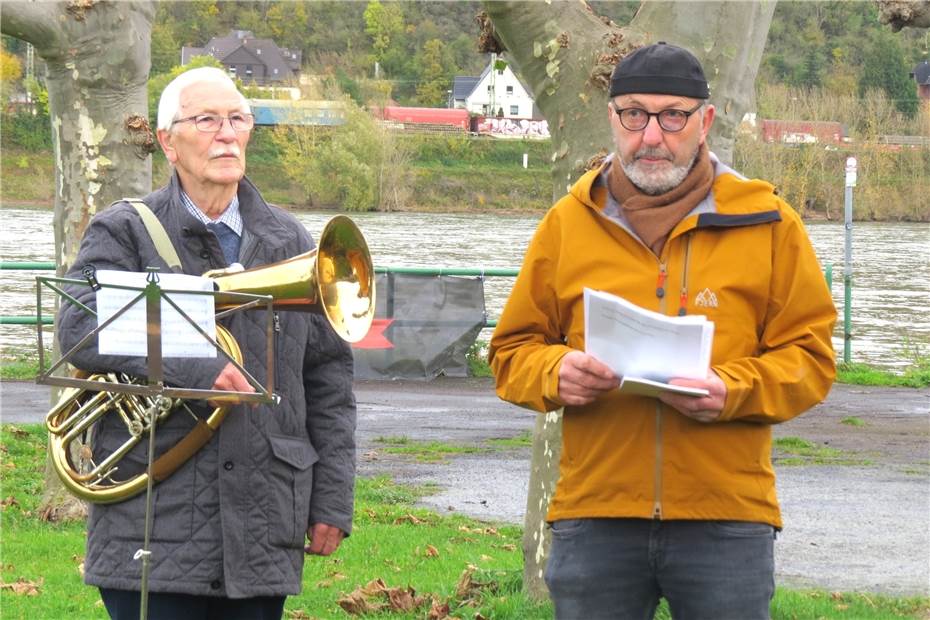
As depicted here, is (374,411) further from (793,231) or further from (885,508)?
(793,231)

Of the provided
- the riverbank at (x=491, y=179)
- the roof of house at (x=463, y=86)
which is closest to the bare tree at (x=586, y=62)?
the riverbank at (x=491, y=179)

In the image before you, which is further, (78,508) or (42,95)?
(42,95)

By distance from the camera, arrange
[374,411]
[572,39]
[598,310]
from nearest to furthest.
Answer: [598,310]
[572,39]
[374,411]

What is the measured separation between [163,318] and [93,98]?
446cm

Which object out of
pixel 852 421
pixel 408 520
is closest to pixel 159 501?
pixel 408 520

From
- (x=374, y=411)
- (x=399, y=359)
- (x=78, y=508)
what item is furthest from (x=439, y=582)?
(x=399, y=359)

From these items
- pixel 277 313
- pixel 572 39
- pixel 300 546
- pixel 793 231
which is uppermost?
pixel 572 39

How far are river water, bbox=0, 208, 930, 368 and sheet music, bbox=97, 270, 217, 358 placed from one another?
770cm

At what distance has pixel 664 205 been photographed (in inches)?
144

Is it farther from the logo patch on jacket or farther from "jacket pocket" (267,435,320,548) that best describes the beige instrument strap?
the logo patch on jacket

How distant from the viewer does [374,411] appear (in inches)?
495

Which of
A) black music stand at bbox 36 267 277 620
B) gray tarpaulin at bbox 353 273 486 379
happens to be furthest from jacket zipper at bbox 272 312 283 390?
gray tarpaulin at bbox 353 273 486 379

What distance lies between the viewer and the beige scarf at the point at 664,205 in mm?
3635

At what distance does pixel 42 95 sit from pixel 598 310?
636cm
